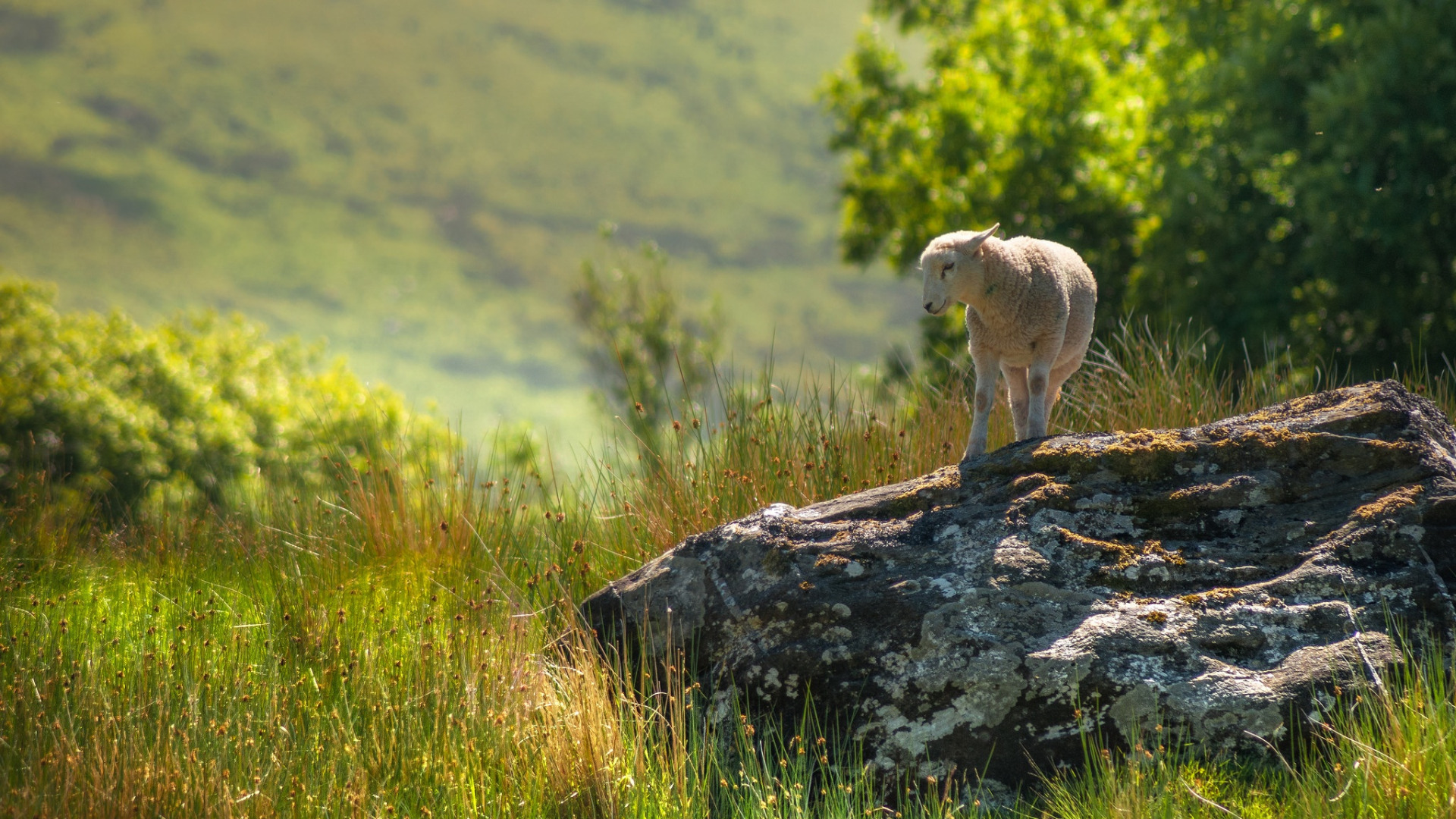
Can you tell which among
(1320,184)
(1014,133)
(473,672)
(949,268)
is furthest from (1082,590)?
(1014,133)

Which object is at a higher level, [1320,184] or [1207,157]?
[1207,157]

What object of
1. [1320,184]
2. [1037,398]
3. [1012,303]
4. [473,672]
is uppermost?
[1320,184]

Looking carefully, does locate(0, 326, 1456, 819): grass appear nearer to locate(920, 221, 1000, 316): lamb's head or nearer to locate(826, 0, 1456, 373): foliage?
locate(920, 221, 1000, 316): lamb's head

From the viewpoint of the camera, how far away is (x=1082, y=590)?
429 centimetres

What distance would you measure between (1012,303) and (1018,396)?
72 centimetres

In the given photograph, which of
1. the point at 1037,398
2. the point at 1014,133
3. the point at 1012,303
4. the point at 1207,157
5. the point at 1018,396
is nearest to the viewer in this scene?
the point at 1012,303

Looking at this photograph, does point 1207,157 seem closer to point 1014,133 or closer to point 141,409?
point 1014,133

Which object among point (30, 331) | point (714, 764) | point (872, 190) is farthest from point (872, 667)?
point (872, 190)

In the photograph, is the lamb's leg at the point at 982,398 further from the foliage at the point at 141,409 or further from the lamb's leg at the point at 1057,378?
the foliage at the point at 141,409

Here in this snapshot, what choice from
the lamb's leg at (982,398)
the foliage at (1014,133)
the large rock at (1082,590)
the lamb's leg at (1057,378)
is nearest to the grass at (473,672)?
the large rock at (1082,590)

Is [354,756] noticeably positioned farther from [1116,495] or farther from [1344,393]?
[1344,393]

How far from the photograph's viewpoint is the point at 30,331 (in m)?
12.1

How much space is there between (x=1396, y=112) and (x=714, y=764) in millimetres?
10562

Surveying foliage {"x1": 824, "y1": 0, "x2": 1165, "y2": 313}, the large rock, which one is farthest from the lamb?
foliage {"x1": 824, "y1": 0, "x2": 1165, "y2": 313}
